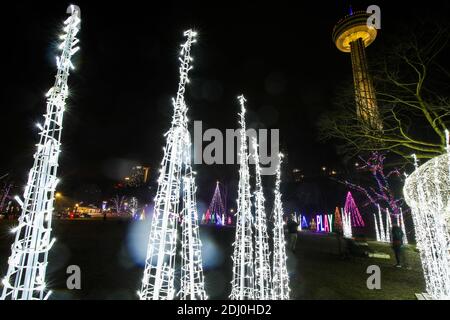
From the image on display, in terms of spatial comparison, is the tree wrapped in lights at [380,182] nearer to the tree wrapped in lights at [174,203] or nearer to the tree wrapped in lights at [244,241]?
the tree wrapped in lights at [244,241]

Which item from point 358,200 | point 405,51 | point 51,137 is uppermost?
point 405,51

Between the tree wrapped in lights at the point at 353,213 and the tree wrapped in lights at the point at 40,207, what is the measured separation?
29978 millimetres

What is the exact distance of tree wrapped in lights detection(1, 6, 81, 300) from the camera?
234 centimetres

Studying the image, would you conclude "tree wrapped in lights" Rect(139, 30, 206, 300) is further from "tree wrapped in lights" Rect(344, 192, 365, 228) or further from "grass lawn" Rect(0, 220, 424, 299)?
"tree wrapped in lights" Rect(344, 192, 365, 228)

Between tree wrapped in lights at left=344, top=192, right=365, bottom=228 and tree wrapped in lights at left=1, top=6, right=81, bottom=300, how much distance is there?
30.0 meters

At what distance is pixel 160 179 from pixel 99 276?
5.76 meters

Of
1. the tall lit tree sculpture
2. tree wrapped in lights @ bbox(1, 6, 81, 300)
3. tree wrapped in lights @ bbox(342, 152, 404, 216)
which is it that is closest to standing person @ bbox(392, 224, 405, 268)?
tree wrapped in lights @ bbox(342, 152, 404, 216)

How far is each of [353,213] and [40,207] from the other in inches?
1256

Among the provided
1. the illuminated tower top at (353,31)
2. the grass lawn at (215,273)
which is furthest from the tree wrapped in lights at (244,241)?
the illuminated tower top at (353,31)

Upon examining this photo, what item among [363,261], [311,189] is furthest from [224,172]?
[363,261]

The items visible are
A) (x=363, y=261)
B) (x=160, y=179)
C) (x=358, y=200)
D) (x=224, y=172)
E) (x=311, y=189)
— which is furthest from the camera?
(x=311, y=189)

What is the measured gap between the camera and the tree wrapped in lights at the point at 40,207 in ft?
7.66

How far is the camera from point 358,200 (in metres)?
30.7
